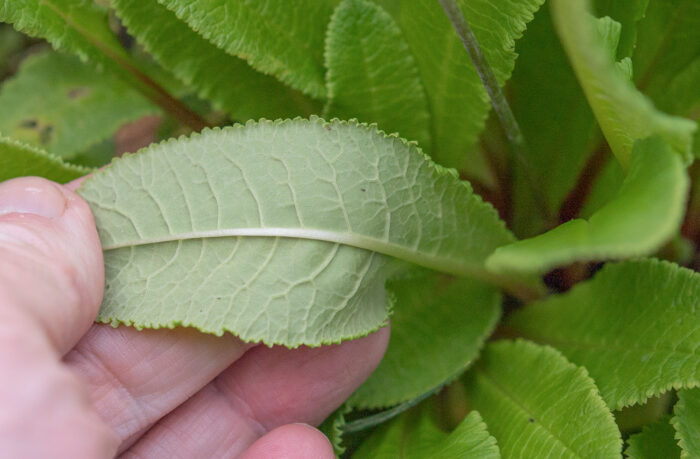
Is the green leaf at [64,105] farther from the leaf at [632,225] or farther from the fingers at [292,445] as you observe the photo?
the leaf at [632,225]

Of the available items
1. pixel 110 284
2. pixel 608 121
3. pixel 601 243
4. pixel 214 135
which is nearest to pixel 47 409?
pixel 110 284

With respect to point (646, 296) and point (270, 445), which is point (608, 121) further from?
point (270, 445)

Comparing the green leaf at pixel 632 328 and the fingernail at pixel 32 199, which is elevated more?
the green leaf at pixel 632 328

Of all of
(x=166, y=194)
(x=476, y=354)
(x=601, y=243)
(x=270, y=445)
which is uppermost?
(x=601, y=243)

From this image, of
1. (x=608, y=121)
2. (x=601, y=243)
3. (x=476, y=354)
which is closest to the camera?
(x=601, y=243)

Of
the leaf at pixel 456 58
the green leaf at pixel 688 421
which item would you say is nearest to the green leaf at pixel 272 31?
the leaf at pixel 456 58
